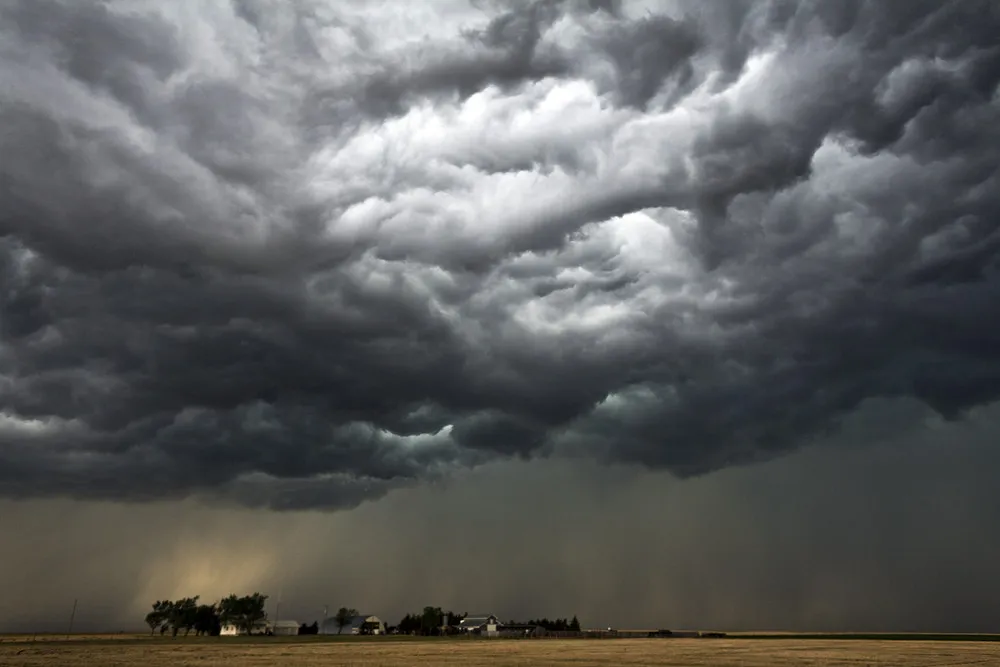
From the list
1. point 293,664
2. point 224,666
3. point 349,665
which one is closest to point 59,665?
point 224,666

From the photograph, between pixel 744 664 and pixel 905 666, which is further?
pixel 744 664

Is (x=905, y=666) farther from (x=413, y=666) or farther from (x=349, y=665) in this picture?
(x=349, y=665)

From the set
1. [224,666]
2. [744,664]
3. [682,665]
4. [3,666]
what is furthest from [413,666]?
[3,666]

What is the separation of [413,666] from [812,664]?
36720 millimetres

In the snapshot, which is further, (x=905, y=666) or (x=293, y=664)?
(x=293, y=664)

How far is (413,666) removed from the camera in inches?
2557

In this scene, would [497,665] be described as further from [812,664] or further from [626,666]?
[812,664]

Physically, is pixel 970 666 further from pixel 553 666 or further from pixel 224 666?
pixel 224 666

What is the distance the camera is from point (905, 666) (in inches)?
2564

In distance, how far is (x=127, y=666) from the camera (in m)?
65.8

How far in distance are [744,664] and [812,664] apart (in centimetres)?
630

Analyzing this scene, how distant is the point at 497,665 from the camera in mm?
66625

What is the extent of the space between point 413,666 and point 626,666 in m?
18.6

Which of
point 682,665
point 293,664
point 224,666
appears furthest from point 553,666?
point 224,666
